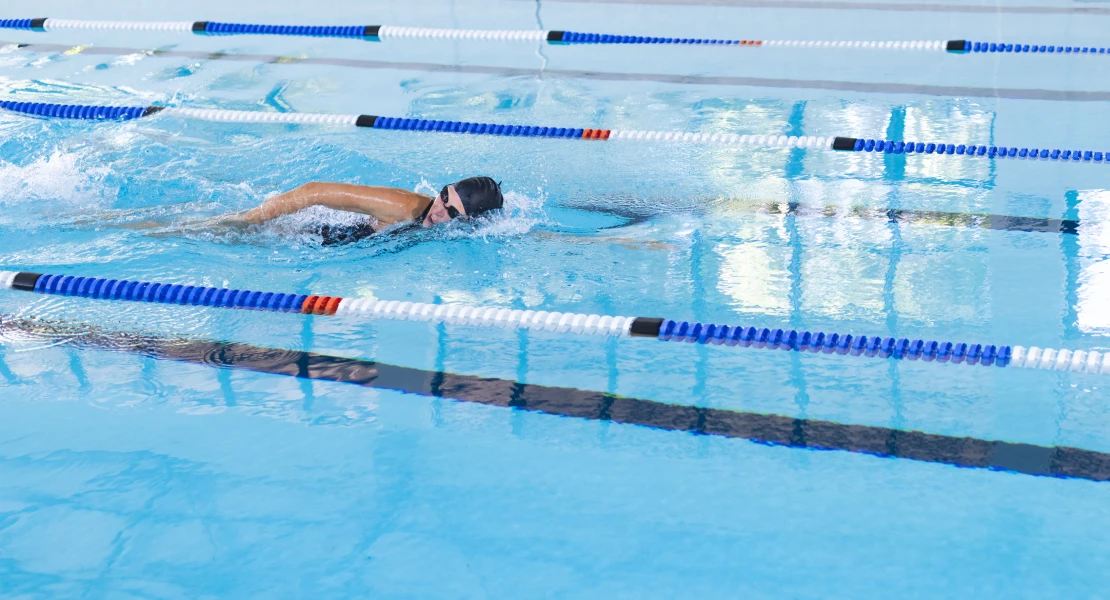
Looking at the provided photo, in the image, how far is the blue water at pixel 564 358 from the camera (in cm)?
215

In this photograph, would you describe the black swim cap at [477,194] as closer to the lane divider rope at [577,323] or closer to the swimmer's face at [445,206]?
the swimmer's face at [445,206]

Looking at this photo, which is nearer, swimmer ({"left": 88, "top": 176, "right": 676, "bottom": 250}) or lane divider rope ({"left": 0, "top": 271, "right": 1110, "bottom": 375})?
lane divider rope ({"left": 0, "top": 271, "right": 1110, "bottom": 375})

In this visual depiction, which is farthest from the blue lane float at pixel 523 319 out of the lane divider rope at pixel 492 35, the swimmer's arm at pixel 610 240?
the lane divider rope at pixel 492 35

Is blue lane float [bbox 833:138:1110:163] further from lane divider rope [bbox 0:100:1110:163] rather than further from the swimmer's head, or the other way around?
the swimmer's head

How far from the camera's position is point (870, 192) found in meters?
4.12

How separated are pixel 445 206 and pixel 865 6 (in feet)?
16.1

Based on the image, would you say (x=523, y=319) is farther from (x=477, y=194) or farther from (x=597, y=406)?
(x=477, y=194)

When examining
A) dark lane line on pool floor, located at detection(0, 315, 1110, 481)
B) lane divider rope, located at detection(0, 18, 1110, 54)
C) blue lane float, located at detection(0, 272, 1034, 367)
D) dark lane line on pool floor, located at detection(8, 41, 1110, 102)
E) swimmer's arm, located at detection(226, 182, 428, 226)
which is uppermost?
lane divider rope, located at detection(0, 18, 1110, 54)

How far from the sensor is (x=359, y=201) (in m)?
3.55

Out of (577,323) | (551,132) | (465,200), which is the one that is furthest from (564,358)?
(551,132)

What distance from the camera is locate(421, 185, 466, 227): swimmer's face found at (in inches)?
137

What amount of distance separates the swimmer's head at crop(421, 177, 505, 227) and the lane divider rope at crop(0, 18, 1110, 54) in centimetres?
331

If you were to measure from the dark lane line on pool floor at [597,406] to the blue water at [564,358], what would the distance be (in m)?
0.04

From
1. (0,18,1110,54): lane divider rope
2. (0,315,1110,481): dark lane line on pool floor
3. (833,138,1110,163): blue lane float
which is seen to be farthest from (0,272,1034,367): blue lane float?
(0,18,1110,54): lane divider rope
